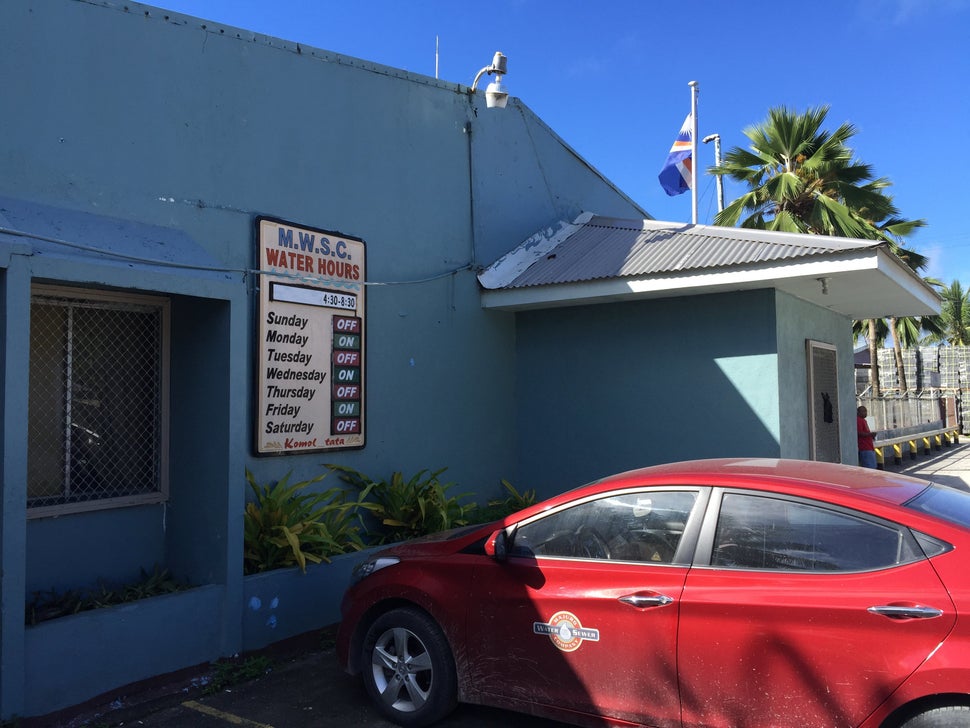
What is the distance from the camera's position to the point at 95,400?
5.79 m

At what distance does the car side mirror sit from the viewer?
167 inches

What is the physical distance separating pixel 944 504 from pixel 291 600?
15.1ft

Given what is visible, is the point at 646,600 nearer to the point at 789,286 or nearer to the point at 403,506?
the point at 403,506

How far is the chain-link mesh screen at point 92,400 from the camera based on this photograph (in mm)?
5477

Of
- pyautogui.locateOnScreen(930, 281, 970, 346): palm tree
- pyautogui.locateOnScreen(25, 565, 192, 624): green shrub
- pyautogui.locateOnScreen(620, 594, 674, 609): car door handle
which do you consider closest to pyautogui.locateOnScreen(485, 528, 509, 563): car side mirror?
pyautogui.locateOnScreen(620, 594, 674, 609): car door handle

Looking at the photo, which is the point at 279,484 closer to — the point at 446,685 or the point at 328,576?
the point at 328,576

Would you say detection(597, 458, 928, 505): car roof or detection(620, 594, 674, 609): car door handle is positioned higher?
detection(597, 458, 928, 505): car roof

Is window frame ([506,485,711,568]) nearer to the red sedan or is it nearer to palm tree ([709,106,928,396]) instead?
the red sedan

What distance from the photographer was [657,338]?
29.1 feet

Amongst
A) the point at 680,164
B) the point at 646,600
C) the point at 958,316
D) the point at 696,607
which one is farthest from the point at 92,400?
the point at 958,316

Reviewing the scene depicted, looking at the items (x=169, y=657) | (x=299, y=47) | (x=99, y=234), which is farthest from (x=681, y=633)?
(x=299, y=47)

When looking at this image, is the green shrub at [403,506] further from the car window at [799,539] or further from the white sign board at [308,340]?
the car window at [799,539]

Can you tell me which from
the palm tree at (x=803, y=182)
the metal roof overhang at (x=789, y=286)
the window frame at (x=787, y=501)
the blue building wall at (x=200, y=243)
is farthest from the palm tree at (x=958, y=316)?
the window frame at (x=787, y=501)

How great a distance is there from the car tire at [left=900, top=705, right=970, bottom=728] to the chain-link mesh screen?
5275 millimetres
